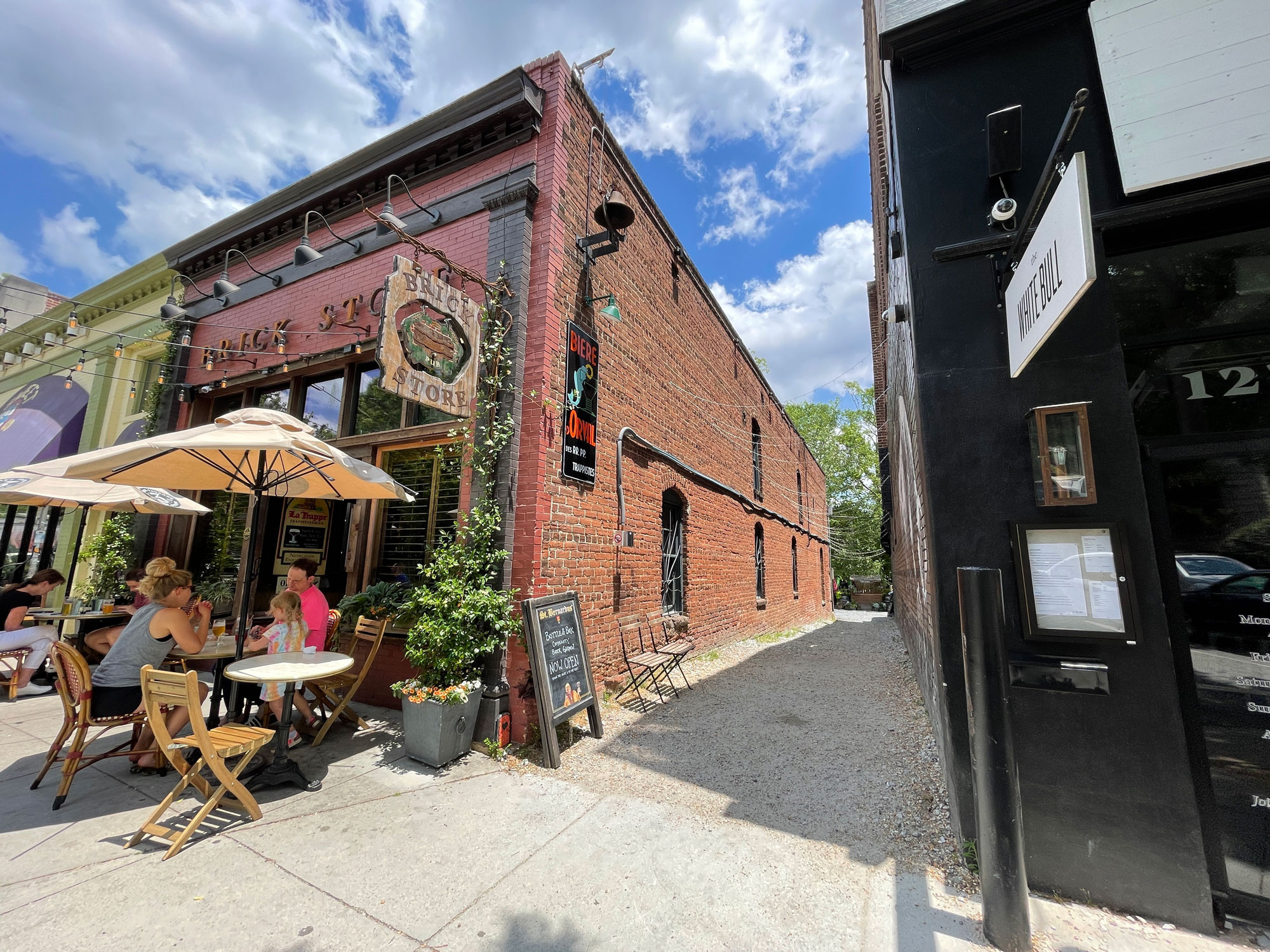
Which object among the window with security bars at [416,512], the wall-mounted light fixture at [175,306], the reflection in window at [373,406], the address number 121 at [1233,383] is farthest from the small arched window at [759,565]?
the wall-mounted light fixture at [175,306]

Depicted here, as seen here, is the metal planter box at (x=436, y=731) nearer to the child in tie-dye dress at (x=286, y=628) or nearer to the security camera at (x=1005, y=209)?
the child in tie-dye dress at (x=286, y=628)

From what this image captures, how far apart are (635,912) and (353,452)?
19.4ft

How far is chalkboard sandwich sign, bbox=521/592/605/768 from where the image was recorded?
13.9ft

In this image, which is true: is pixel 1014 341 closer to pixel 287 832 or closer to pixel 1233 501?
pixel 1233 501

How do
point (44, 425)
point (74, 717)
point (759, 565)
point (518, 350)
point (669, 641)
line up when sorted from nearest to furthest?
point (74, 717) < point (518, 350) < point (669, 641) < point (44, 425) < point (759, 565)

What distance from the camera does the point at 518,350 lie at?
507cm

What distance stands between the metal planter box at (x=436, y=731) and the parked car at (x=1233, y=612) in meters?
4.66

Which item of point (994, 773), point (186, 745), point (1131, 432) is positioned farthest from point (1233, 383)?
point (186, 745)

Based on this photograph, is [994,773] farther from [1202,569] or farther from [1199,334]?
[1199,334]

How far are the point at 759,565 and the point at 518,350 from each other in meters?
10.3

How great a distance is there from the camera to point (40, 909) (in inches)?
92.1

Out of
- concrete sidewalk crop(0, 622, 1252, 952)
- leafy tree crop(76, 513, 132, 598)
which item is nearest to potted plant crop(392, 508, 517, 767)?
concrete sidewalk crop(0, 622, 1252, 952)

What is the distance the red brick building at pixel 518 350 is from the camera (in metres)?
5.22

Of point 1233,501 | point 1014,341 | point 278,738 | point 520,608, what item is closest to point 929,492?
point 1014,341
